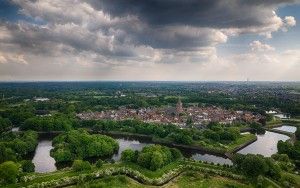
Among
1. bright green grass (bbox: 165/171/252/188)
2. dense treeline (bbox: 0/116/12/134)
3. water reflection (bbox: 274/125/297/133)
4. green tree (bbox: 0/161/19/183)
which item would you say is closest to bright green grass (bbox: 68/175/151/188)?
bright green grass (bbox: 165/171/252/188)

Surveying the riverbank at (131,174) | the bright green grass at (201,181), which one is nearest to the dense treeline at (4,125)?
the riverbank at (131,174)

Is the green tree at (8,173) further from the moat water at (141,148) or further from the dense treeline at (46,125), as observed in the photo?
the dense treeline at (46,125)

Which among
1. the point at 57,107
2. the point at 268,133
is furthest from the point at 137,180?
the point at 57,107

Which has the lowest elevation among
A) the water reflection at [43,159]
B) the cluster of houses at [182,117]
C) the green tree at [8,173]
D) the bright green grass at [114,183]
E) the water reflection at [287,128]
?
the water reflection at [43,159]

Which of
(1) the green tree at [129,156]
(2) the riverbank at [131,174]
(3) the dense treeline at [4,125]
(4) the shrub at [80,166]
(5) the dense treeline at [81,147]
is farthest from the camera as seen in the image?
(3) the dense treeline at [4,125]

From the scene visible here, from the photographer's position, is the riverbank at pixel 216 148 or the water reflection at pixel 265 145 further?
the water reflection at pixel 265 145

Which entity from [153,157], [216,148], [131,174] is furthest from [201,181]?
[216,148]

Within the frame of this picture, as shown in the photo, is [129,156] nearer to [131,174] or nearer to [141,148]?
[131,174]
